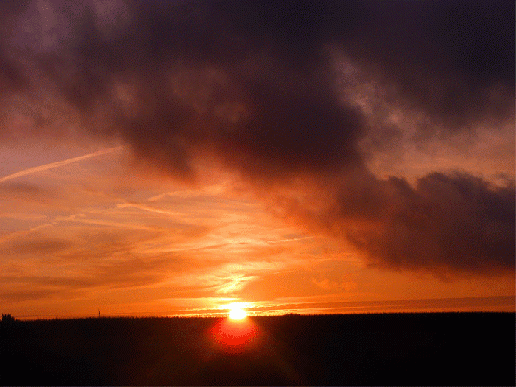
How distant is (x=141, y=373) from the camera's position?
58.2 meters

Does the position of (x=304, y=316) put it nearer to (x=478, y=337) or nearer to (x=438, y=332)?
(x=438, y=332)

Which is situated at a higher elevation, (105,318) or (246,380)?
(105,318)

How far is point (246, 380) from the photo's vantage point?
5269cm

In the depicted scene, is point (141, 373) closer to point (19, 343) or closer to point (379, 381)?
point (379, 381)

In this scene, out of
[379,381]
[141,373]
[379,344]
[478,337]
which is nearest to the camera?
[379,381]

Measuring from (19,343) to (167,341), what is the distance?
87.8ft

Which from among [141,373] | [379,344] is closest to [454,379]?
[379,344]

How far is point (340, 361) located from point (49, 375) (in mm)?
36829

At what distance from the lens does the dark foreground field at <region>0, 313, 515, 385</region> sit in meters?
54.7

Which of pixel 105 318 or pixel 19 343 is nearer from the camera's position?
pixel 19 343

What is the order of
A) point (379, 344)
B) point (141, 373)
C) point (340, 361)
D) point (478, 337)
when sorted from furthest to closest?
1. point (478, 337)
2. point (379, 344)
3. point (340, 361)
4. point (141, 373)

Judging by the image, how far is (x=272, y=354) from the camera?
66.7m

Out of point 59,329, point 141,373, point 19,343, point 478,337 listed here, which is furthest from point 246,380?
point 59,329

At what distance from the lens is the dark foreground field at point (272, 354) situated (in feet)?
180
